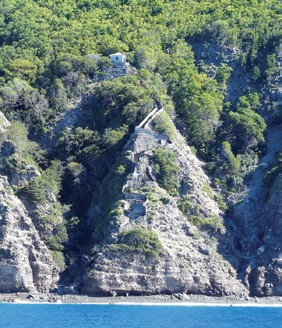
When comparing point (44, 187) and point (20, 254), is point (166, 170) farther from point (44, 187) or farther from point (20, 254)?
point (20, 254)

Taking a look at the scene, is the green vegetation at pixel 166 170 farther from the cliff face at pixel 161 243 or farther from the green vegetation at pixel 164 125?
the green vegetation at pixel 164 125

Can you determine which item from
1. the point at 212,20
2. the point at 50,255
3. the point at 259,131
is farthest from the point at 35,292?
the point at 212,20

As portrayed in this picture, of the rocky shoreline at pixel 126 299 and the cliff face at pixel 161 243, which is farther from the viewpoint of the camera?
the cliff face at pixel 161 243

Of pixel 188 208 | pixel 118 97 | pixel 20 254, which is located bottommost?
pixel 20 254

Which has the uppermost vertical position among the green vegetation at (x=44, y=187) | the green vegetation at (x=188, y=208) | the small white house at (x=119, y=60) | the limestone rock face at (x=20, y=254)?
the small white house at (x=119, y=60)

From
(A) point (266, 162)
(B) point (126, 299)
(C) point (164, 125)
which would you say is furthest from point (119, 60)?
(B) point (126, 299)

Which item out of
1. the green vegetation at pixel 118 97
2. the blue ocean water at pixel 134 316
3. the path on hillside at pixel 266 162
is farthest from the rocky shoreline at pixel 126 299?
the path on hillside at pixel 266 162

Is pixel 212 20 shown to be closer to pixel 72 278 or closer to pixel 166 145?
pixel 166 145
